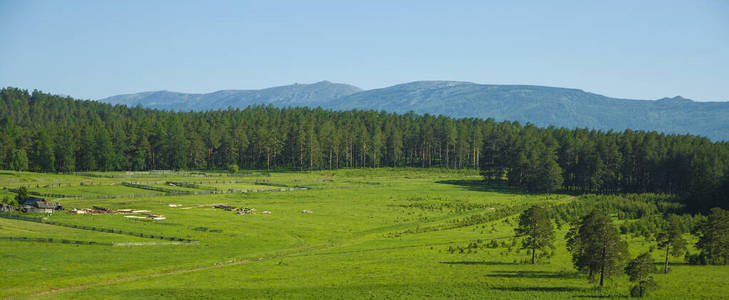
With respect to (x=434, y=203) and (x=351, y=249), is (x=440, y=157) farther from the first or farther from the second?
(x=351, y=249)

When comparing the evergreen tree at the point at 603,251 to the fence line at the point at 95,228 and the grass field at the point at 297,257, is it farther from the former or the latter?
the fence line at the point at 95,228

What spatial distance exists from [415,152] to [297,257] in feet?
477

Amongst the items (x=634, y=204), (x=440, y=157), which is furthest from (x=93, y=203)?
(x=440, y=157)

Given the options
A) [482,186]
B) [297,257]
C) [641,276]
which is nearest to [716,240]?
[641,276]

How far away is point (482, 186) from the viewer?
144m

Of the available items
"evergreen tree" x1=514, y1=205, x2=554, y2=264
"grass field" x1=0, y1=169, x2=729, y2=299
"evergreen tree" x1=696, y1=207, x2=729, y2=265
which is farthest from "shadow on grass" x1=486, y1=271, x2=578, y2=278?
"evergreen tree" x1=696, y1=207, x2=729, y2=265

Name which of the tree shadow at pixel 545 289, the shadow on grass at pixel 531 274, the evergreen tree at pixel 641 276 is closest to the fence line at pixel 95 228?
the shadow on grass at pixel 531 274

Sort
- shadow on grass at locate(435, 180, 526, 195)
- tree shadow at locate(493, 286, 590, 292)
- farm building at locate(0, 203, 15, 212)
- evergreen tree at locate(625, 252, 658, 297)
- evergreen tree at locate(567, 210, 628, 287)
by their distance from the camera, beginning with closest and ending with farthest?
evergreen tree at locate(625, 252, 658, 297), tree shadow at locate(493, 286, 590, 292), evergreen tree at locate(567, 210, 628, 287), farm building at locate(0, 203, 15, 212), shadow on grass at locate(435, 180, 526, 195)

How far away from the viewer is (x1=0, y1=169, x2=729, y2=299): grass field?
42188 millimetres

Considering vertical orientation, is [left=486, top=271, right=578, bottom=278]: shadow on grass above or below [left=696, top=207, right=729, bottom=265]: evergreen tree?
below

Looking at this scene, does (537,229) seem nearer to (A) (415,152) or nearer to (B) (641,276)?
(B) (641,276)

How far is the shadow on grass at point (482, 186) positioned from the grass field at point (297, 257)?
→ 29955 mm

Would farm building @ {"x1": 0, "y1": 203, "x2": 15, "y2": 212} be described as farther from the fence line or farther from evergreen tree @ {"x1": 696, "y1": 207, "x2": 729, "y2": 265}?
evergreen tree @ {"x1": 696, "y1": 207, "x2": 729, "y2": 265}

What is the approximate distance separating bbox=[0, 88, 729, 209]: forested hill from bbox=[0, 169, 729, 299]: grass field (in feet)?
124
